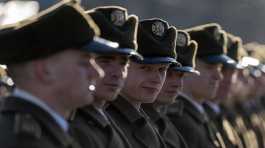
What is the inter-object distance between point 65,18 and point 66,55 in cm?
23

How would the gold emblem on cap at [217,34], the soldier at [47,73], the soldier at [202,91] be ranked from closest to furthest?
1. the soldier at [47,73]
2. the soldier at [202,91]
3. the gold emblem on cap at [217,34]

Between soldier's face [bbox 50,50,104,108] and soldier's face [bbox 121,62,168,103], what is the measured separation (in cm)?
219

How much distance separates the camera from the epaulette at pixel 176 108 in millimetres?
10225

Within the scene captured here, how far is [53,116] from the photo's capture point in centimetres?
625

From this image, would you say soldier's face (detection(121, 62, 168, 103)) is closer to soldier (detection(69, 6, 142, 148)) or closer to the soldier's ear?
soldier (detection(69, 6, 142, 148))

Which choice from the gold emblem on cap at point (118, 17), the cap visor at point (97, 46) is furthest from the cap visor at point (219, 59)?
the cap visor at point (97, 46)

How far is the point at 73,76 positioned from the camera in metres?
6.31

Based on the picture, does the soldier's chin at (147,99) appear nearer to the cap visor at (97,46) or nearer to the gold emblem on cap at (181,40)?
the gold emblem on cap at (181,40)

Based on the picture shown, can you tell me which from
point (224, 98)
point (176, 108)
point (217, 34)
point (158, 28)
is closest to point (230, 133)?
point (224, 98)

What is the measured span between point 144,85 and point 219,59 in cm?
285

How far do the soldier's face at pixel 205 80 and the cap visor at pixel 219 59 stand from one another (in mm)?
37

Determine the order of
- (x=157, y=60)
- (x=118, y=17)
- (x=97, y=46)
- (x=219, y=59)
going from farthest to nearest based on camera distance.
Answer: (x=219, y=59)
(x=157, y=60)
(x=118, y=17)
(x=97, y=46)

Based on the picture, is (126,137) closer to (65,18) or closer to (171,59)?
(171,59)

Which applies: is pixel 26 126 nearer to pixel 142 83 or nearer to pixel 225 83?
pixel 142 83
